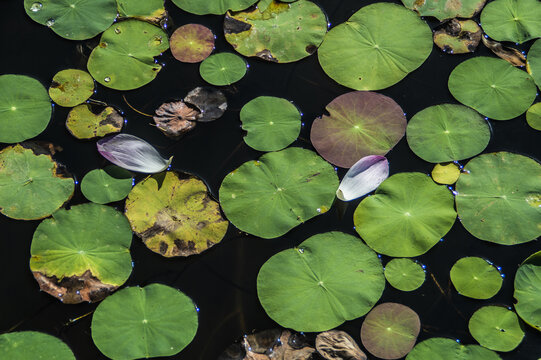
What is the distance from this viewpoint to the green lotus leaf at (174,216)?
13.1ft

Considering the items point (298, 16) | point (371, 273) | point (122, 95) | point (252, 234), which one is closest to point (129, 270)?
point (252, 234)

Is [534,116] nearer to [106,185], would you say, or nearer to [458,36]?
[458,36]

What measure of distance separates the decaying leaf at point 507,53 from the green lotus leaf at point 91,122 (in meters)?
3.36

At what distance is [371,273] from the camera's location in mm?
3961

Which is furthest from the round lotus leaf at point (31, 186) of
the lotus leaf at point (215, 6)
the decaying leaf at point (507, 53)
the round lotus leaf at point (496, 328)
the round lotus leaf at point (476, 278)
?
the decaying leaf at point (507, 53)

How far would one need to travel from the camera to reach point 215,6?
185 inches

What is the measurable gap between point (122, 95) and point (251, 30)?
127 centimetres

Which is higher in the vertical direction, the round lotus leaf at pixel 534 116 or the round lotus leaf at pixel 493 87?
the round lotus leaf at pixel 493 87

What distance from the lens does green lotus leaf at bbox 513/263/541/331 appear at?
152 inches

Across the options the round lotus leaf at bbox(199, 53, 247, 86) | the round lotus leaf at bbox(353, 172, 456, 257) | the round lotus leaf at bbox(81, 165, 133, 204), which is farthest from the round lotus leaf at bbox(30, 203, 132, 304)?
the round lotus leaf at bbox(353, 172, 456, 257)

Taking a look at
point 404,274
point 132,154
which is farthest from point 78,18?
point 404,274

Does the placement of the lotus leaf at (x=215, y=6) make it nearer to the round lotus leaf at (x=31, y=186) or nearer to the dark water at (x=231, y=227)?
the dark water at (x=231, y=227)

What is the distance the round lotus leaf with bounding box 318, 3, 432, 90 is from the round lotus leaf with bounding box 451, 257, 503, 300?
1.64 m

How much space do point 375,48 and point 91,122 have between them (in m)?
2.52
